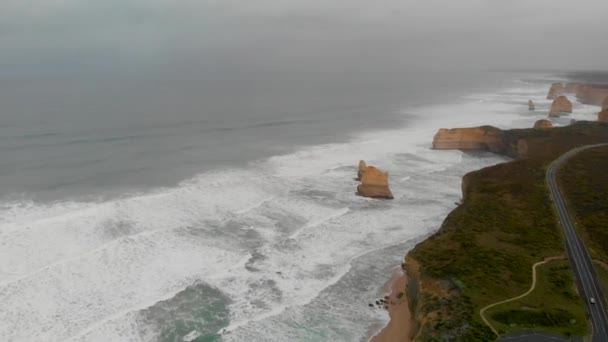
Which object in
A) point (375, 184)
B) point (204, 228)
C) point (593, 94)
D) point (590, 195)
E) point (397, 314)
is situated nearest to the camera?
point (397, 314)

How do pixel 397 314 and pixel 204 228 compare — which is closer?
pixel 397 314

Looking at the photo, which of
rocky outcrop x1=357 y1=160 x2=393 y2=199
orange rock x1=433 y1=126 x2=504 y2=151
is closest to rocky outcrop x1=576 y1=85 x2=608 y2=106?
orange rock x1=433 y1=126 x2=504 y2=151

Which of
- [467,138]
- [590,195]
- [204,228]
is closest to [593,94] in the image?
[467,138]

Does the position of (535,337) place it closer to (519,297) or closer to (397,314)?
(519,297)

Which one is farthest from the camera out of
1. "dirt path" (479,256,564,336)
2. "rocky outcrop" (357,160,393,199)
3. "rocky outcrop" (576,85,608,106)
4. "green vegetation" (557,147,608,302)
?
"rocky outcrop" (576,85,608,106)

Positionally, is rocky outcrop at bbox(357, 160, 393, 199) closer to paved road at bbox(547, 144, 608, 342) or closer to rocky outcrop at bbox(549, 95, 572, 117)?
paved road at bbox(547, 144, 608, 342)

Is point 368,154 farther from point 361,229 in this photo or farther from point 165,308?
point 165,308
